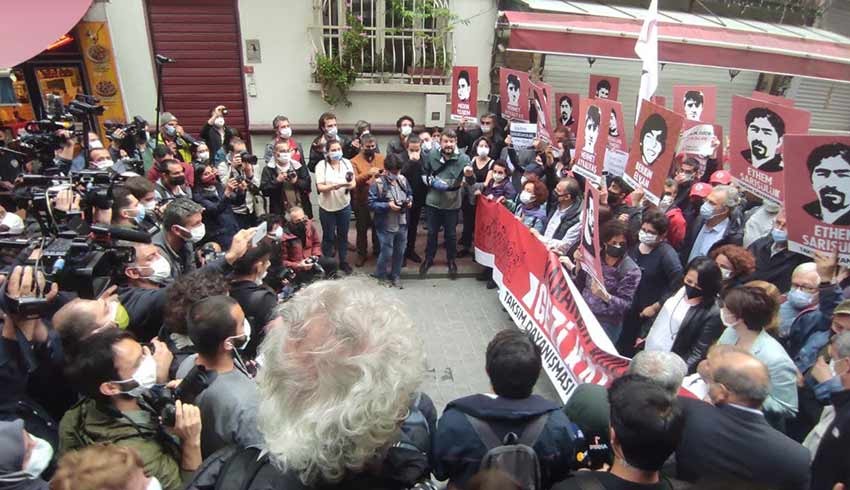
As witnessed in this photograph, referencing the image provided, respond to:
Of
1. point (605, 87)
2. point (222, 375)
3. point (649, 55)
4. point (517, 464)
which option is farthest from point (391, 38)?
point (517, 464)

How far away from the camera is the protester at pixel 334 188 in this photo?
6582 millimetres

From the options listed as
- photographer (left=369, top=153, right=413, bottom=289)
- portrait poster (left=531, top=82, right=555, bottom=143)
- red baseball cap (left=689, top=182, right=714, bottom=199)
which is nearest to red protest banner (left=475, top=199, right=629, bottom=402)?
photographer (left=369, top=153, right=413, bottom=289)

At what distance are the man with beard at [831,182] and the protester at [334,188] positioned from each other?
459 cm

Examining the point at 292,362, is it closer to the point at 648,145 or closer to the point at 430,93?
the point at 648,145

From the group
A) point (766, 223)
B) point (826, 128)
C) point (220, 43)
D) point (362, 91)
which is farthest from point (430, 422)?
point (826, 128)

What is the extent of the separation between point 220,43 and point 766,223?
8.83 metres

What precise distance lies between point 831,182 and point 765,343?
1.40 metres

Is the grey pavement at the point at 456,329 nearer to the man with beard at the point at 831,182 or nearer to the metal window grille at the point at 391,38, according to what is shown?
the man with beard at the point at 831,182

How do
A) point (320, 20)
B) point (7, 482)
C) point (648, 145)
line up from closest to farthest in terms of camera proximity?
point (7, 482) < point (648, 145) < point (320, 20)

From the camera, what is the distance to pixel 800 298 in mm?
3875

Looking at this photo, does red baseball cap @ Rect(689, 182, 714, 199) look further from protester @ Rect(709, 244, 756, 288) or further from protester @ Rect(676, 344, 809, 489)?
protester @ Rect(676, 344, 809, 489)

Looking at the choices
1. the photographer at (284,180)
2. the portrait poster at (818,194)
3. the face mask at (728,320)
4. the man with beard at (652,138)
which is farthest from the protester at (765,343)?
the photographer at (284,180)

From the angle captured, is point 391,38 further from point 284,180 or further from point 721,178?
point 721,178

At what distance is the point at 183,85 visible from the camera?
978 centimetres
